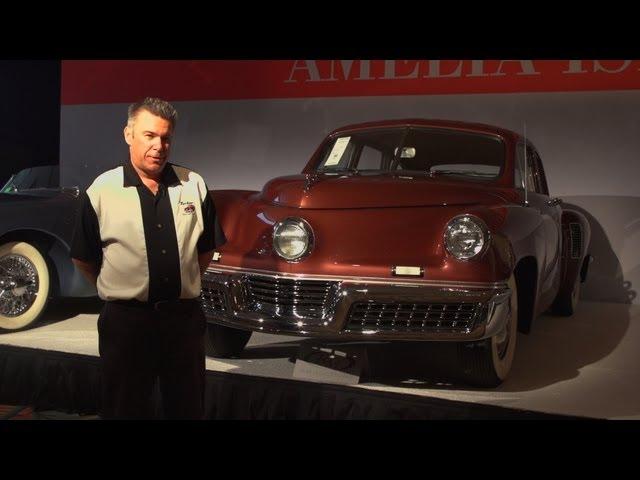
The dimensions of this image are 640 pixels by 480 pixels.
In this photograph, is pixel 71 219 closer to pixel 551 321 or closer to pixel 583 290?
pixel 551 321

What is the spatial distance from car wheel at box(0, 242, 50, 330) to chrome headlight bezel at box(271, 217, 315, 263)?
2.06 metres

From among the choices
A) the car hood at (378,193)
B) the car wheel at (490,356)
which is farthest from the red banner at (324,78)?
the car wheel at (490,356)

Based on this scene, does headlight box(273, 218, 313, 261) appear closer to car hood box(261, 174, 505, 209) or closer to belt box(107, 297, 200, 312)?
car hood box(261, 174, 505, 209)

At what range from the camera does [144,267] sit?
2.09 meters

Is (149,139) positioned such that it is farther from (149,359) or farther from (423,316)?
(423,316)

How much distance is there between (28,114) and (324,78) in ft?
10.3

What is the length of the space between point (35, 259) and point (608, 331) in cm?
373

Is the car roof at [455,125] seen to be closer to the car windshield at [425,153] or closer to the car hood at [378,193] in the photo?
the car windshield at [425,153]

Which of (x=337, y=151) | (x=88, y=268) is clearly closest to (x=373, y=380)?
(x=337, y=151)

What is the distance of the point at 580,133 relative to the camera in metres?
6.09
